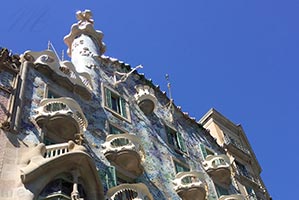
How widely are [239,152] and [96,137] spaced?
16.4m

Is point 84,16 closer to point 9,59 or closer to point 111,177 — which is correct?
point 9,59

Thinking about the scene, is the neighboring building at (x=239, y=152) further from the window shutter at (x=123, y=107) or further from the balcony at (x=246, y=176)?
the window shutter at (x=123, y=107)

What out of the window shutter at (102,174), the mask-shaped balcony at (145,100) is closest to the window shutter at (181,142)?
the mask-shaped balcony at (145,100)

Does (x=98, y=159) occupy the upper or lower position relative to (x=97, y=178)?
upper

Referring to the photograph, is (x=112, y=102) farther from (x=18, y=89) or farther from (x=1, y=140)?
(x=1, y=140)

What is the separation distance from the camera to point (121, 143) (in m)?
22.5

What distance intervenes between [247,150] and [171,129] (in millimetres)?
10295

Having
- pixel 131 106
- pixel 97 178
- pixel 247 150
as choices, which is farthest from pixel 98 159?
pixel 247 150

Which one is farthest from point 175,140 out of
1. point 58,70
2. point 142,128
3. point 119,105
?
point 58,70

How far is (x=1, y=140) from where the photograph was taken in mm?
17984

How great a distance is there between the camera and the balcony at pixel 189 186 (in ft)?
80.0

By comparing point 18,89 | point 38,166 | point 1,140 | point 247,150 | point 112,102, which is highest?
point 247,150

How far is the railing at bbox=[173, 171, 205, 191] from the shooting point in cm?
2450

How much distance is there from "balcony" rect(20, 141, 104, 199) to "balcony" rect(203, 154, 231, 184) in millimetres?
12328
